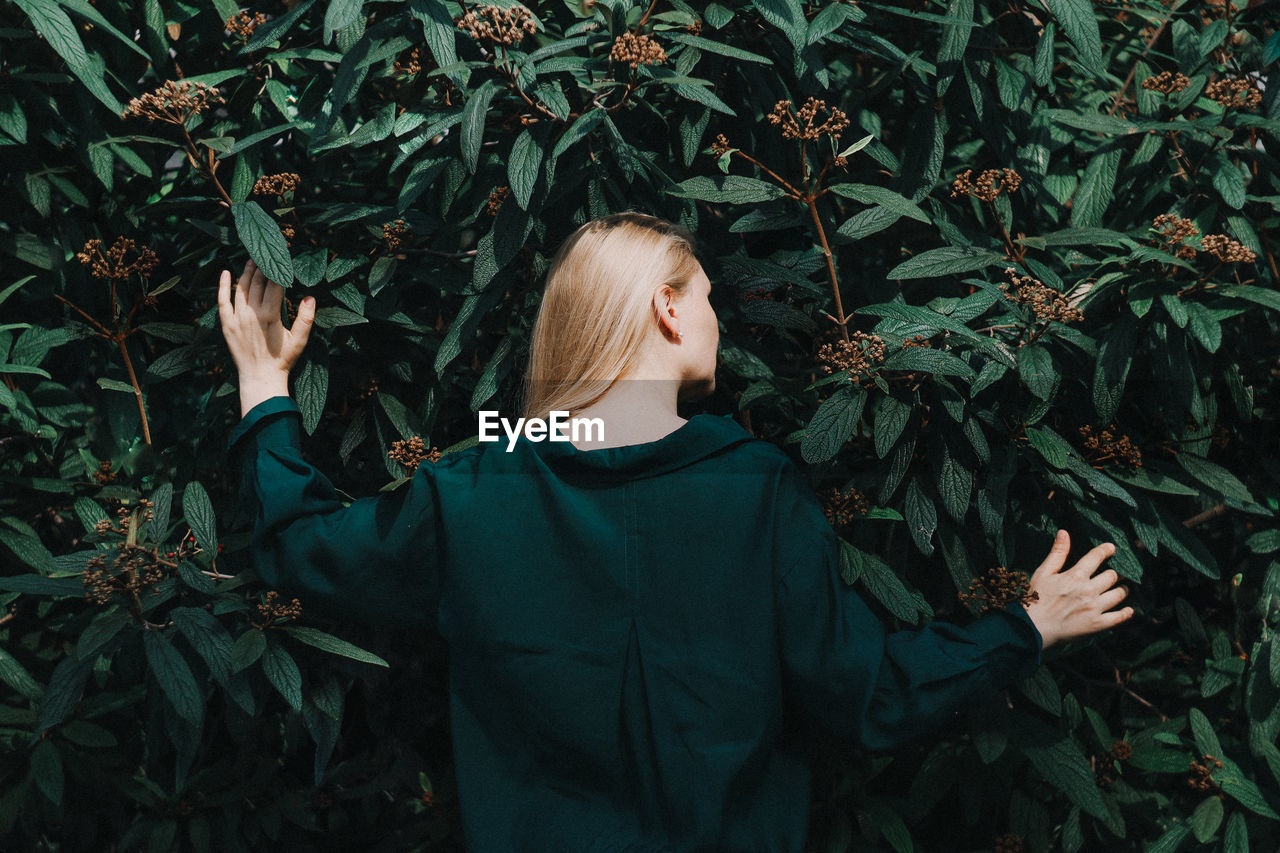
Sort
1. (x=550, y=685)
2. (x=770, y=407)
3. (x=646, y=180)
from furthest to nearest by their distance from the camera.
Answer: (x=770, y=407) → (x=646, y=180) → (x=550, y=685)

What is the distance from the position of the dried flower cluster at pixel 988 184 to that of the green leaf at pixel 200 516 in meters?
1.28

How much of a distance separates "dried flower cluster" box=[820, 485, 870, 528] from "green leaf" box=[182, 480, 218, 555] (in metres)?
0.95

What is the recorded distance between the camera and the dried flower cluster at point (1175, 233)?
59.5 inches

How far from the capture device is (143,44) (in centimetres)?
180

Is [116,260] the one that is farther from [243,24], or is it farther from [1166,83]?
[1166,83]

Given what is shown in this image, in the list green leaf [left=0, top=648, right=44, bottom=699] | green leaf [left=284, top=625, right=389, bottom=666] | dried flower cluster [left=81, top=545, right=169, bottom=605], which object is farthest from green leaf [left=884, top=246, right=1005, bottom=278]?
green leaf [left=0, top=648, right=44, bottom=699]

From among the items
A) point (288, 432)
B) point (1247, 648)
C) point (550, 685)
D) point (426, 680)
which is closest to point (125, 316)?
point (288, 432)

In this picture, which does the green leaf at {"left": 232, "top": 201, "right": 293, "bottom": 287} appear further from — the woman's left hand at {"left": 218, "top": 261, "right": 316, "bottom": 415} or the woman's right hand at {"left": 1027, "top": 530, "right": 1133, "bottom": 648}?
the woman's right hand at {"left": 1027, "top": 530, "right": 1133, "bottom": 648}

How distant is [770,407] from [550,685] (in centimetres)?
68

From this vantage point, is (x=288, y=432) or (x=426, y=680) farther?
(x=426, y=680)

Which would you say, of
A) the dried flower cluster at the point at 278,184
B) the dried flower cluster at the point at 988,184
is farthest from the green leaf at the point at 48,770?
the dried flower cluster at the point at 988,184

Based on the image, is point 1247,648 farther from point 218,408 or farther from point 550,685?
point 218,408

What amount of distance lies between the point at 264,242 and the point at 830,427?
883 millimetres

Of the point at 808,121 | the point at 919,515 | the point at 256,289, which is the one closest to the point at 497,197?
the point at 256,289
